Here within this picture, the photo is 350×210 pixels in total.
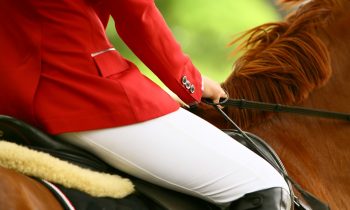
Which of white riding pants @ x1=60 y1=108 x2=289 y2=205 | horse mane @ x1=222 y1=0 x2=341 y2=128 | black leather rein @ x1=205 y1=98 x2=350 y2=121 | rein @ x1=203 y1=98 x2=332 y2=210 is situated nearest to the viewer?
white riding pants @ x1=60 y1=108 x2=289 y2=205

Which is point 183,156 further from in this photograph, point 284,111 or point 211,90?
point 284,111

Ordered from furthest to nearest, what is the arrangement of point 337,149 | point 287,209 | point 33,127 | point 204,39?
point 204,39, point 337,149, point 287,209, point 33,127

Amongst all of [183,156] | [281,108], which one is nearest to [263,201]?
[183,156]

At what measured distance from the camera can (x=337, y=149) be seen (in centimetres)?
259

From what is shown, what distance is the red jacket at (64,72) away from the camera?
6.23 ft

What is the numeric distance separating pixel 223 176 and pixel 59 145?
0.43 m

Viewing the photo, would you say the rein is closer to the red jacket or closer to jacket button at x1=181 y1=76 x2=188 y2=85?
jacket button at x1=181 y1=76 x2=188 y2=85

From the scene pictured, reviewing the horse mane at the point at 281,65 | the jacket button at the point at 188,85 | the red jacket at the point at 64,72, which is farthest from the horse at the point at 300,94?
the red jacket at the point at 64,72

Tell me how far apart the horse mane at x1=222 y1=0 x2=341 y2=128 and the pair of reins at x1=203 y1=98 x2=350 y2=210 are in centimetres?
4

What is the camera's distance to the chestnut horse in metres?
2.53

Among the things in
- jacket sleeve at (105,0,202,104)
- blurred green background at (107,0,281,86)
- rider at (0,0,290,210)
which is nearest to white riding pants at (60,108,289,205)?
rider at (0,0,290,210)

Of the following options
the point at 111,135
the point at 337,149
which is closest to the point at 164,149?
the point at 111,135

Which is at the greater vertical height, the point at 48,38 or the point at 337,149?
the point at 48,38

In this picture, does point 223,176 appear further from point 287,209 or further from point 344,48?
point 344,48
